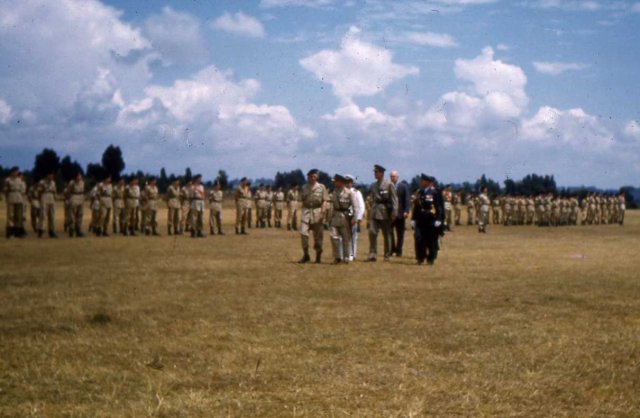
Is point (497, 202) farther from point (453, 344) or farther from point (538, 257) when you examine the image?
point (453, 344)

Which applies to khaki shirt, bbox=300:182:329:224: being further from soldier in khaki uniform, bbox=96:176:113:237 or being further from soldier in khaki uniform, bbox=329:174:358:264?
soldier in khaki uniform, bbox=96:176:113:237

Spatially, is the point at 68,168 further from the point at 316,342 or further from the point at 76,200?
the point at 316,342

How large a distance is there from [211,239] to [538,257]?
461 inches

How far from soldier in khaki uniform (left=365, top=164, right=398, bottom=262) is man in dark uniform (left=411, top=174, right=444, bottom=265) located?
60 cm

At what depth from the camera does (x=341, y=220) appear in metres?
16.5

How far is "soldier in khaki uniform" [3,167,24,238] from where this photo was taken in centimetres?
2366

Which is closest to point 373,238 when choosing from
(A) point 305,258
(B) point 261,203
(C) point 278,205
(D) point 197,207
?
(A) point 305,258

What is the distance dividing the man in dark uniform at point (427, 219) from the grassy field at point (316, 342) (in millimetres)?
1680

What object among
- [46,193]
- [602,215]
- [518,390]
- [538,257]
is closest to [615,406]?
[518,390]

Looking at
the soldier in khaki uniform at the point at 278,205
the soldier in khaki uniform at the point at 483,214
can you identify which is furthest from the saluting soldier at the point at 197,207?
the soldier in khaki uniform at the point at 483,214

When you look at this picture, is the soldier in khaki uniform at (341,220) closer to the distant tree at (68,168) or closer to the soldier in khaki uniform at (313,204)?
the soldier in khaki uniform at (313,204)

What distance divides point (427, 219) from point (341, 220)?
6.65 feet

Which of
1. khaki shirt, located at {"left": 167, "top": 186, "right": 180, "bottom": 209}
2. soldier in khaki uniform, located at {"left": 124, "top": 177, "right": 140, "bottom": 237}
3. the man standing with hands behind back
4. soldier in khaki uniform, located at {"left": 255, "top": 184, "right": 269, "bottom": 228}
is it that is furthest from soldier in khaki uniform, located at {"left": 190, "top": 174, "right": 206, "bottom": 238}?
the man standing with hands behind back

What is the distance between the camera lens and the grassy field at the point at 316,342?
18.7 feet
